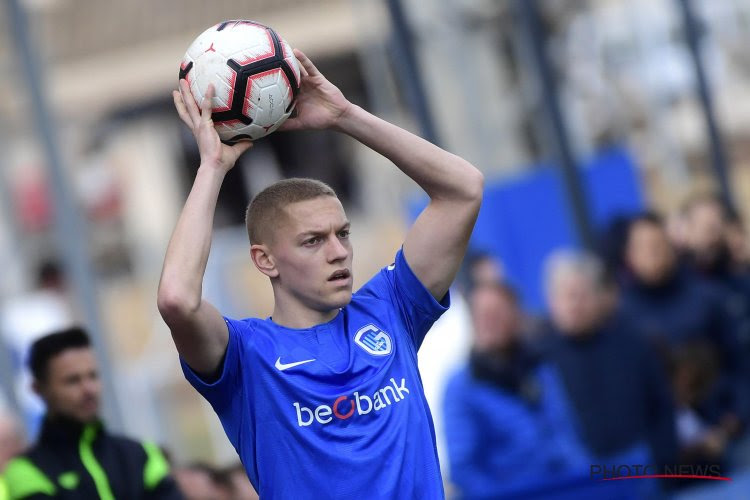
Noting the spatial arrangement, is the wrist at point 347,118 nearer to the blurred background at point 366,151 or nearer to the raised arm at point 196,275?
the raised arm at point 196,275

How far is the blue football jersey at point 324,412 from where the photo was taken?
4004 mm

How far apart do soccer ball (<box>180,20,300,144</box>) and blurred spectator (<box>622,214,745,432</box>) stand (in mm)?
5870

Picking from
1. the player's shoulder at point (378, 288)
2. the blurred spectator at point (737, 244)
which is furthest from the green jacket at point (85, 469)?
the blurred spectator at point (737, 244)

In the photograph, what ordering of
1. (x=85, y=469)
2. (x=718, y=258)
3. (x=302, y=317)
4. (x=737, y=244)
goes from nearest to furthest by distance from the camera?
(x=302, y=317) < (x=85, y=469) < (x=718, y=258) < (x=737, y=244)

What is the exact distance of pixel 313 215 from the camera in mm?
4227

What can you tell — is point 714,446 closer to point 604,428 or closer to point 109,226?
point 604,428

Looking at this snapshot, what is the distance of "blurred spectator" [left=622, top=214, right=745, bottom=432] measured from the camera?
983cm

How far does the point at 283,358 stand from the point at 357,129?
77 centimetres

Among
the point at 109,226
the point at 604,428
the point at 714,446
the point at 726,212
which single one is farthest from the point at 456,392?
the point at 109,226

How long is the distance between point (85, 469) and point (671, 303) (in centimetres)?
571

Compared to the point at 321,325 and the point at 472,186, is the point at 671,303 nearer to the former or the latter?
the point at 472,186

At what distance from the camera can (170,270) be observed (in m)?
3.90

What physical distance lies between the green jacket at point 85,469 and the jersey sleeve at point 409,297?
5.26 ft
